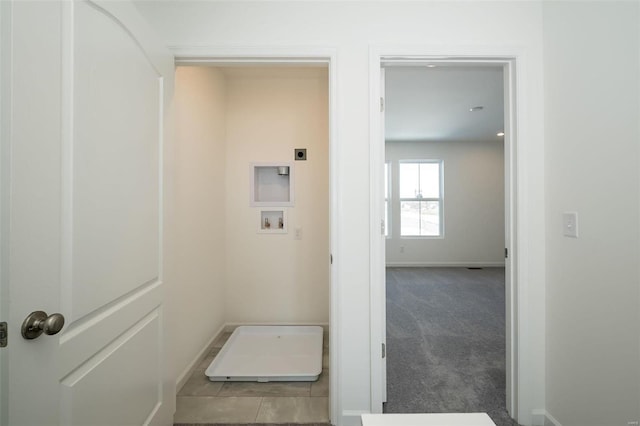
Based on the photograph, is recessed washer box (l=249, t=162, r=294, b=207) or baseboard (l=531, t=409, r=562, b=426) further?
recessed washer box (l=249, t=162, r=294, b=207)

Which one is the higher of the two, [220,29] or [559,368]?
[220,29]

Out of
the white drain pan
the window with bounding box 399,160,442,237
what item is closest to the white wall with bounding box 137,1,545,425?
the white drain pan

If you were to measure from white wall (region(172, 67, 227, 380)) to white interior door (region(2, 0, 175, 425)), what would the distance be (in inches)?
17.2

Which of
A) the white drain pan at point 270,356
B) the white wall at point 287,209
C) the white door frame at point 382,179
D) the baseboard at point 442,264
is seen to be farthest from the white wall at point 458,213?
the white door frame at point 382,179

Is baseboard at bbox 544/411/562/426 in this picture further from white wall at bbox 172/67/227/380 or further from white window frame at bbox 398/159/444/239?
white window frame at bbox 398/159/444/239

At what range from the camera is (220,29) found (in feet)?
5.19

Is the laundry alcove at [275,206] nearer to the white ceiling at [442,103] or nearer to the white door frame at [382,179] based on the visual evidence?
the white ceiling at [442,103]

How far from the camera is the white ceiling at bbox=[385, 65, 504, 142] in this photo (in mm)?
3070

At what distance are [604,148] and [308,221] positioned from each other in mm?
2136

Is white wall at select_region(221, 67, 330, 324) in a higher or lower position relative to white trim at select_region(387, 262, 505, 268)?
higher

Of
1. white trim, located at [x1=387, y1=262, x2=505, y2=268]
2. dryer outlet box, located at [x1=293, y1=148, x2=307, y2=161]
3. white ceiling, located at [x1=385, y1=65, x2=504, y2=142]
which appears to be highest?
white ceiling, located at [x1=385, y1=65, x2=504, y2=142]

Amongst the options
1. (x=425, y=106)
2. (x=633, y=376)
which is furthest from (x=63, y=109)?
(x=425, y=106)

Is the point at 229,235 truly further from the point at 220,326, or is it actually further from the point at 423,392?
the point at 423,392

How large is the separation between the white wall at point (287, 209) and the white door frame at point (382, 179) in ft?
4.26
